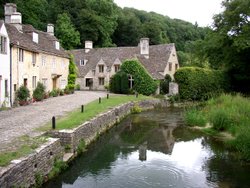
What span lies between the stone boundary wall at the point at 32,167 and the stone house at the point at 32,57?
16140mm

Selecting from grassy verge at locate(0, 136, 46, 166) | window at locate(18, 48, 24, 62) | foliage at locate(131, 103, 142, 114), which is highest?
window at locate(18, 48, 24, 62)

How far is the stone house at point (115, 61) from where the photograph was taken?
54.4 m

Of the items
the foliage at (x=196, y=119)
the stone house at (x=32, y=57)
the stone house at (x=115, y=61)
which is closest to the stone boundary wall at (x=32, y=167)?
the foliage at (x=196, y=119)

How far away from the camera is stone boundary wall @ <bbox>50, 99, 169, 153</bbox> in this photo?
53.3ft

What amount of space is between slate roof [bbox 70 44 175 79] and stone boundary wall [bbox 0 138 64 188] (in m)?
38.3

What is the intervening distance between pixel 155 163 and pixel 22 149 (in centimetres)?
685

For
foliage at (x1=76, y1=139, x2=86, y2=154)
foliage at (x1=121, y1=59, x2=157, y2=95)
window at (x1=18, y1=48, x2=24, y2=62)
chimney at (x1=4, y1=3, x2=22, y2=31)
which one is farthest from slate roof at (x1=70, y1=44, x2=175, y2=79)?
foliage at (x1=76, y1=139, x2=86, y2=154)

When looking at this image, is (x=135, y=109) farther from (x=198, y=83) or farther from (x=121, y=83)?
(x=198, y=83)

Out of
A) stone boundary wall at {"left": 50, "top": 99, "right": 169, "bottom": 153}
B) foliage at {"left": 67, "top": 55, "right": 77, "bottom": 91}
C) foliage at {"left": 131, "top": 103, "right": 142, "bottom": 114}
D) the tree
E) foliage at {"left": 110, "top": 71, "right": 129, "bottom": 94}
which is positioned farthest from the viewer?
the tree

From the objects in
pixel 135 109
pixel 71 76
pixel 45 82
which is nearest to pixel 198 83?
pixel 135 109

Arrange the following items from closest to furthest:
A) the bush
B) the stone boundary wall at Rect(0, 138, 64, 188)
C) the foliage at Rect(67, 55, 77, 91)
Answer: the stone boundary wall at Rect(0, 138, 64, 188)
the bush
the foliage at Rect(67, 55, 77, 91)

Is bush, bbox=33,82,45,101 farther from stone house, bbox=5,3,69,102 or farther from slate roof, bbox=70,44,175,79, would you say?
slate roof, bbox=70,44,175,79

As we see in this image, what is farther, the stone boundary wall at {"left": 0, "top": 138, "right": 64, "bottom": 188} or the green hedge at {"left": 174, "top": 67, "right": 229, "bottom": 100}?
the green hedge at {"left": 174, "top": 67, "right": 229, "bottom": 100}

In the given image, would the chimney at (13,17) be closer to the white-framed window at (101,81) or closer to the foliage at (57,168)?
the foliage at (57,168)
